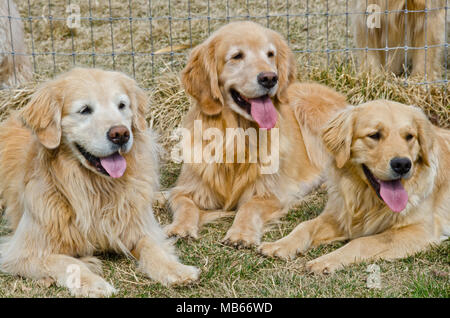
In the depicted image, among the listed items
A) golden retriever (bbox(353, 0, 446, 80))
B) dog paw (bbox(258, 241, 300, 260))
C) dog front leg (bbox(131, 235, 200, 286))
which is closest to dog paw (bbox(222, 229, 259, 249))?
dog paw (bbox(258, 241, 300, 260))

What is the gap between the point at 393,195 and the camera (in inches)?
135

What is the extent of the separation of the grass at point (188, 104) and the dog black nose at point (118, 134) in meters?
0.74

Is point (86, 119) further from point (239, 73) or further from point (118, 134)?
point (239, 73)

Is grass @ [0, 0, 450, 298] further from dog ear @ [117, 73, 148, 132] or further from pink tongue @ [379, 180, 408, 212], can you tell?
dog ear @ [117, 73, 148, 132]

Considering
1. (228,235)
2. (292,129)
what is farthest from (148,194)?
(292,129)

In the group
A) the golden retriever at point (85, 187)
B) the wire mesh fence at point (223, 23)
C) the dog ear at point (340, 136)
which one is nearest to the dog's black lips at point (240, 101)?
the dog ear at point (340, 136)

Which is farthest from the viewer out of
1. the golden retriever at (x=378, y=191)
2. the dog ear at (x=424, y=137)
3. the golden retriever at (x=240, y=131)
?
the golden retriever at (x=240, y=131)

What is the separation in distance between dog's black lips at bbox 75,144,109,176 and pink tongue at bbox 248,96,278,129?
1.17 m

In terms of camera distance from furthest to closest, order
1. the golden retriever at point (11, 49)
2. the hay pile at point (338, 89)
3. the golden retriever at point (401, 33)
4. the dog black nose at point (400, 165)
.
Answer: the golden retriever at point (11, 49) < the golden retriever at point (401, 33) < the hay pile at point (338, 89) < the dog black nose at point (400, 165)

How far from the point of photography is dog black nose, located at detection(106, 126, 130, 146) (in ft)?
10.3

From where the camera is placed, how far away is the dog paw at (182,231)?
3863 mm

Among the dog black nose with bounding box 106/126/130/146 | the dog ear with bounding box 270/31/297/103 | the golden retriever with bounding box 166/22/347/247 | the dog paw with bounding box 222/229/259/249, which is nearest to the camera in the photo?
the dog black nose with bounding box 106/126/130/146

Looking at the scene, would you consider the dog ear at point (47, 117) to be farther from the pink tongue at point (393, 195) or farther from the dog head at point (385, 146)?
the pink tongue at point (393, 195)

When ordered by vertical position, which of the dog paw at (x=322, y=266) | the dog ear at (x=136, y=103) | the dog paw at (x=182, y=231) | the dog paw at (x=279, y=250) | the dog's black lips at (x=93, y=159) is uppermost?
the dog ear at (x=136, y=103)
